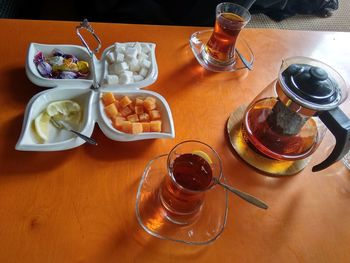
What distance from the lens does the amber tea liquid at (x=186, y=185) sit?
1.92 feet

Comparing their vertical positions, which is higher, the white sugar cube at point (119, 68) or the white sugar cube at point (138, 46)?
the white sugar cube at point (138, 46)

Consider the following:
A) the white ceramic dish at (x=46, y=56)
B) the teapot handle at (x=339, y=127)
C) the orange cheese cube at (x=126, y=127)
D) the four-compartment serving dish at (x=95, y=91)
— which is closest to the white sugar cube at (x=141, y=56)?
the four-compartment serving dish at (x=95, y=91)

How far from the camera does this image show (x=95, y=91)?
0.74 m

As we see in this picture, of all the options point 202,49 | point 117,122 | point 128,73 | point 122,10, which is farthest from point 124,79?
point 122,10

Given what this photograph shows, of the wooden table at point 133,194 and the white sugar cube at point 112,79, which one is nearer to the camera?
the wooden table at point 133,194

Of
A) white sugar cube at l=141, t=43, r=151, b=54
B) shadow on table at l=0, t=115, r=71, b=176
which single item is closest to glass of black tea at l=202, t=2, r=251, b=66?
white sugar cube at l=141, t=43, r=151, b=54

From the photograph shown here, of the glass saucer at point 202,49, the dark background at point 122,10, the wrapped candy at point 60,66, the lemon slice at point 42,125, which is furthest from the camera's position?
the dark background at point 122,10

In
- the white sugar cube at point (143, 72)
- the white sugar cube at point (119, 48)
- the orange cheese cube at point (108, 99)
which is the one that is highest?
the white sugar cube at point (119, 48)

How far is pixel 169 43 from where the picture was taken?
92cm

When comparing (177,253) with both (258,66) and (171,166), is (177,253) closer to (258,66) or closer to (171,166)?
(171,166)

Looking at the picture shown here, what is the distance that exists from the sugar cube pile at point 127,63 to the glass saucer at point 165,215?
230mm

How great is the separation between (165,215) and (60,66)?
0.43m

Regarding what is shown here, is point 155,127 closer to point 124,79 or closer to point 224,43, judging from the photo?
point 124,79

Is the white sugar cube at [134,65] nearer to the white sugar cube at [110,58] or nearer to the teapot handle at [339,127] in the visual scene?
the white sugar cube at [110,58]
